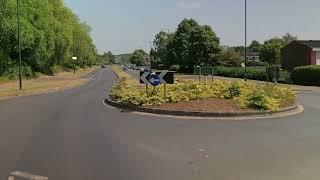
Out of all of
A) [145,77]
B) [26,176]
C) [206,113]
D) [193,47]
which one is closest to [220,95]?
[145,77]

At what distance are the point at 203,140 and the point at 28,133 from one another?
4869 mm

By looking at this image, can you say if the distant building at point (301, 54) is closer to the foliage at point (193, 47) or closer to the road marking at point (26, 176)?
the foliage at point (193, 47)

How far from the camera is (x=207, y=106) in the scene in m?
20.7

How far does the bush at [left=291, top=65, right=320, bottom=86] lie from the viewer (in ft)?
165

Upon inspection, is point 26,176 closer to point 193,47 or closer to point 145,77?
point 145,77

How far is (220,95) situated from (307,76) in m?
31.0

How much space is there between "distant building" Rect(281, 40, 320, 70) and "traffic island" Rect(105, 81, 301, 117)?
2014 inches

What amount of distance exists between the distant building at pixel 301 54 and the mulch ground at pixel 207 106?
54.5 m

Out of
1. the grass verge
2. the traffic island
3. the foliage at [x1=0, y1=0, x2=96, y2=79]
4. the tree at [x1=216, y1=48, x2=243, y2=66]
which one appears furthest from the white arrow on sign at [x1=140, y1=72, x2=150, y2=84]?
the tree at [x1=216, y1=48, x2=243, y2=66]

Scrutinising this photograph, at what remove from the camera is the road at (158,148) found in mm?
9500

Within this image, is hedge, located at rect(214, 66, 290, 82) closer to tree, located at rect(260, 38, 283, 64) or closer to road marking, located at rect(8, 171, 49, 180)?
road marking, located at rect(8, 171, 49, 180)

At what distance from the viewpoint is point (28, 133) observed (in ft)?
48.8

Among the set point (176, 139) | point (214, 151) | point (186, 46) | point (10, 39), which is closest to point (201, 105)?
point (176, 139)

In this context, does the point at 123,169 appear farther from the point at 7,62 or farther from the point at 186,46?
the point at 186,46
